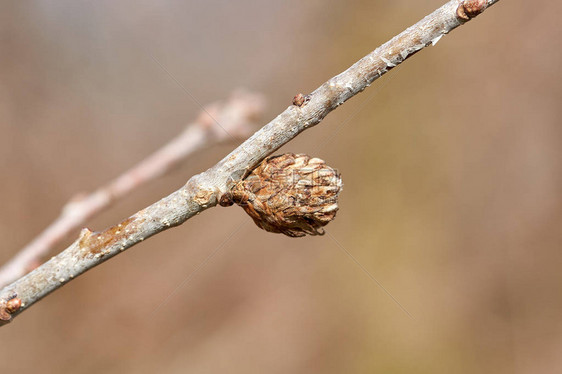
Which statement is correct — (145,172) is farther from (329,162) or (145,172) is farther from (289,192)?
(329,162)

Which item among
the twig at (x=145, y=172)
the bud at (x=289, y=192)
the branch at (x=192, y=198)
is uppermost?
the twig at (x=145, y=172)

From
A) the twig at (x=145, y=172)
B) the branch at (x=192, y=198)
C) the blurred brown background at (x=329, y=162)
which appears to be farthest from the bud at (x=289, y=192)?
the blurred brown background at (x=329, y=162)

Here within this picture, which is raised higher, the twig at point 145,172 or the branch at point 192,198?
A: the twig at point 145,172

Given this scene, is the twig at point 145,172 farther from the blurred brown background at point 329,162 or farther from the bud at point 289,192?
the blurred brown background at point 329,162

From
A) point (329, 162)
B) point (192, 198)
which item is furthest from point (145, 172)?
point (329, 162)

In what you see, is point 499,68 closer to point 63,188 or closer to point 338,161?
point 338,161

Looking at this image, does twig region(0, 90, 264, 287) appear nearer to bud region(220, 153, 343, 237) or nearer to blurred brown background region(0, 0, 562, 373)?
bud region(220, 153, 343, 237)
